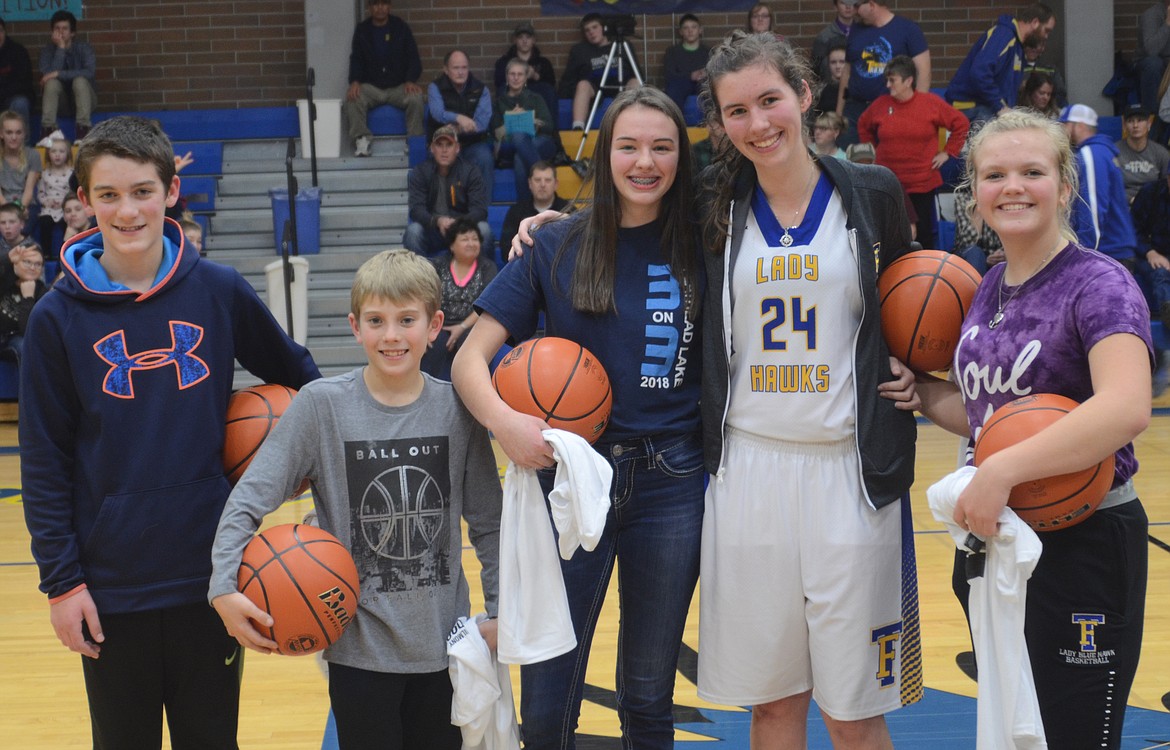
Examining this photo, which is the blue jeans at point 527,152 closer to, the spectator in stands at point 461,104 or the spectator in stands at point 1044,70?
the spectator in stands at point 461,104

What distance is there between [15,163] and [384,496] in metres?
9.43

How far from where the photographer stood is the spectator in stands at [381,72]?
38.3 ft

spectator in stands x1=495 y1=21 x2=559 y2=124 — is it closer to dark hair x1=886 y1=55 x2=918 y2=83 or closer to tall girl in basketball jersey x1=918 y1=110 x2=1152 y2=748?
dark hair x1=886 y1=55 x2=918 y2=83

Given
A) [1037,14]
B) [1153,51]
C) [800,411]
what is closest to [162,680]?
[800,411]

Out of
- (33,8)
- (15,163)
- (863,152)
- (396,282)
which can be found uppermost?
(33,8)

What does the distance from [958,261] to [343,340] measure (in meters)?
7.90

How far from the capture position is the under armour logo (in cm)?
247

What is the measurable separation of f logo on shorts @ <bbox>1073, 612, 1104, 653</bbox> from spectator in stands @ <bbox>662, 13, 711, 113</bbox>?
9.84m

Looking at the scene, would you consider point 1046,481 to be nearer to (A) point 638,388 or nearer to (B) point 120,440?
(A) point 638,388

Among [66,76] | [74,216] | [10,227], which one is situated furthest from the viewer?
[66,76]

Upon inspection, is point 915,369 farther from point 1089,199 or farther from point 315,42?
point 315,42

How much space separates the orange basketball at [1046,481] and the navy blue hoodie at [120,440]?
1.61 m

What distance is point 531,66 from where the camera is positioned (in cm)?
1173

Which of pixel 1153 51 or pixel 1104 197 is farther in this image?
pixel 1153 51
